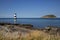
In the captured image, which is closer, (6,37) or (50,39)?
(50,39)

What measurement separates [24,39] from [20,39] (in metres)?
0.08

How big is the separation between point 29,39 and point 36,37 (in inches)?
8.7

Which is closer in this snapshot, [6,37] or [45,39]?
[45,39]

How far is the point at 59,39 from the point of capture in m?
3.60

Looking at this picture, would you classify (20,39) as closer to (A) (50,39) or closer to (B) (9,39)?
(B) (9,39)

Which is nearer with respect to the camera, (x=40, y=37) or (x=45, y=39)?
(x=45, y=39)

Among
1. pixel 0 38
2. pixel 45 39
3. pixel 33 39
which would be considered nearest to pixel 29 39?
pixel 33 39

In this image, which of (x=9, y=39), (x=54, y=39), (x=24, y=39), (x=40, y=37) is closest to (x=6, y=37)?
(x=9, y=39)

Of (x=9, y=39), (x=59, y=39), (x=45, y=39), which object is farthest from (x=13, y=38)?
(x=59, y=39)

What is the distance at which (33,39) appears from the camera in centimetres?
365

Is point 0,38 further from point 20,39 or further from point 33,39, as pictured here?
point 33,39

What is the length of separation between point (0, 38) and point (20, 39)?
0.41 m

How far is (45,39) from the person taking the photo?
3479mm

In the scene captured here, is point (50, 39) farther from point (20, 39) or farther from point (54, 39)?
point (20, 39)
